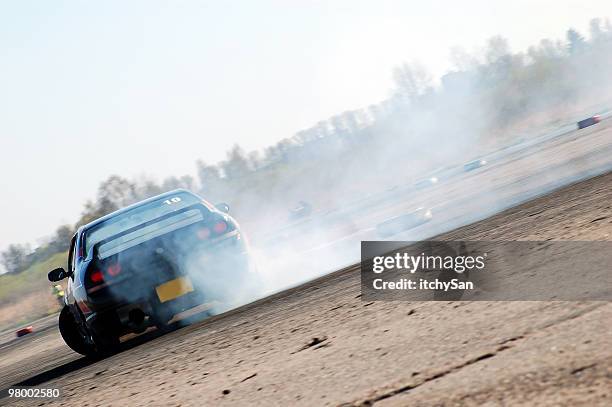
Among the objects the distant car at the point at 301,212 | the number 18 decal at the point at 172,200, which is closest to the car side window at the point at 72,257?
A: the number 18 decal at the point at 172,200

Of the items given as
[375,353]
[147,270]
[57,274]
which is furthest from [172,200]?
[375,353]

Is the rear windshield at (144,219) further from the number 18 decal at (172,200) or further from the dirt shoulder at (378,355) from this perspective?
the dirt shoulder at (378,355)

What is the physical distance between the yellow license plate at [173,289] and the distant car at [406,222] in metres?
4.85

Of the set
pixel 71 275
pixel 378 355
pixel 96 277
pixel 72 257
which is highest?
pixel 72 257

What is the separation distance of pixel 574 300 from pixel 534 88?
5306 centimetres

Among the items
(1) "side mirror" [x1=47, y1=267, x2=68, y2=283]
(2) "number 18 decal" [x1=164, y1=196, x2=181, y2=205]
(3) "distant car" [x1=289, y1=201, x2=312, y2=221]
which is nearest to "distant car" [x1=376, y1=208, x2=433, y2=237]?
(2) "number 18 decal" [x1=164, y1=196, x2=181, y2=205]

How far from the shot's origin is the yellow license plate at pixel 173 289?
677cm

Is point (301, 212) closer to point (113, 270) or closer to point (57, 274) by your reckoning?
point (57, 274)

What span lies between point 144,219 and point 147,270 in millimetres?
773

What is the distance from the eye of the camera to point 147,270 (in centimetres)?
680

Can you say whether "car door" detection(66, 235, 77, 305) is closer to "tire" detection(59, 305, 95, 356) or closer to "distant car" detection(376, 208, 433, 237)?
"tire" detection(59, 305, 95, 356)

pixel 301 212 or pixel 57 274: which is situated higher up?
pixel 57 274

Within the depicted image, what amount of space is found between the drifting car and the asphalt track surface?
0.24 metres

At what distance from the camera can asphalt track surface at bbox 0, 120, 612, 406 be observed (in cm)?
313
